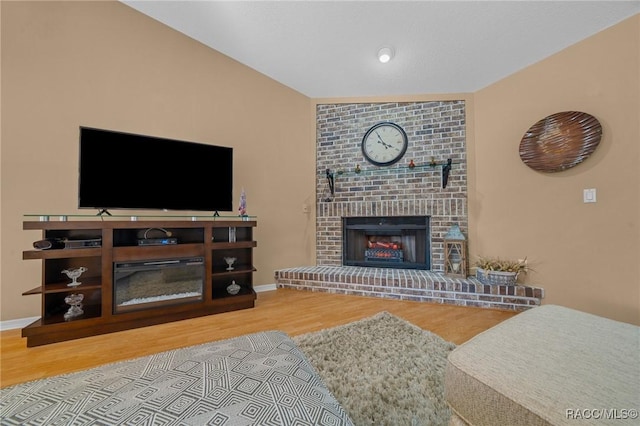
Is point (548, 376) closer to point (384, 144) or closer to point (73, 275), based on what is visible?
point (73, 275)

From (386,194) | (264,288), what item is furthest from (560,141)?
(264,288)

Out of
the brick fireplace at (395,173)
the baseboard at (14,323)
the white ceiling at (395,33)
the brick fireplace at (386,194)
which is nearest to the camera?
the baseboard at (14,323)

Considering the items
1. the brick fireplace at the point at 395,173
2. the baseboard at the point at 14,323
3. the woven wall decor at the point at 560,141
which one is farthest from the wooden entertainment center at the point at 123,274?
the woven wall decor at the point at 560,141

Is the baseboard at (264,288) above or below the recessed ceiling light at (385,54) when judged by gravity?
below

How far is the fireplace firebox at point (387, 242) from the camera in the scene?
306 centimetres

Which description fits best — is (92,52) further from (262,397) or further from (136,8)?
(262,397)

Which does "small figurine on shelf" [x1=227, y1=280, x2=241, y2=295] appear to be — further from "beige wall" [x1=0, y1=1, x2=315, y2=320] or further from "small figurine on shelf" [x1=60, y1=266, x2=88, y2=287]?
"small figurine on shelf" [x1=60, y1=266, x2=88, y2=287]

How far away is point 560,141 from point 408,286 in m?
1.98

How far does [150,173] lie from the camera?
2031 millimetres

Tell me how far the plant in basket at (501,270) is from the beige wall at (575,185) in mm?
105

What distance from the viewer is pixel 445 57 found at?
98.9 inches

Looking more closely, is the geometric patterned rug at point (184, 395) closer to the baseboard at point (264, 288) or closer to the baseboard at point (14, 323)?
the baseboard at point (14, 323)

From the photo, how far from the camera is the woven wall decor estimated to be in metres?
2.06

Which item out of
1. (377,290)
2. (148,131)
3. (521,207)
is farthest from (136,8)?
(521,207)
